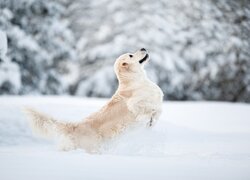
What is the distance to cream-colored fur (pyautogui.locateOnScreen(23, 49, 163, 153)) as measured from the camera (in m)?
5.37

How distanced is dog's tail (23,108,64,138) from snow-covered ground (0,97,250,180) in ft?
0.64

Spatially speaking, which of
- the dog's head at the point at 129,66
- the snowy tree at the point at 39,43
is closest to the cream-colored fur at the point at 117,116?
the dog's head at the point at 129,66

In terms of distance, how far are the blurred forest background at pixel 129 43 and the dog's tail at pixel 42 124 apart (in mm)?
10119

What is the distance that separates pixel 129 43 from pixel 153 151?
11.8m

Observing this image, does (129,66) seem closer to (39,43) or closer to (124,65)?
(124,65)

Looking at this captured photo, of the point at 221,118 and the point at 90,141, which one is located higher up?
the point at 221,118

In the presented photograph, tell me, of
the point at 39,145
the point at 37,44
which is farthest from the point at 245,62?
the point at 39,145

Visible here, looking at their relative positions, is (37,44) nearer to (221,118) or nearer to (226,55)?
(226,55)

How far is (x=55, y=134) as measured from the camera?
17.7 feet

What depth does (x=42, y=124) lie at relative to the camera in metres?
5.39

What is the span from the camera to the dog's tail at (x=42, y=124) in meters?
5.38

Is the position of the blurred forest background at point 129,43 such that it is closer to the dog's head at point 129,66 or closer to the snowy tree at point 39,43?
the snowy tree at point 39,43

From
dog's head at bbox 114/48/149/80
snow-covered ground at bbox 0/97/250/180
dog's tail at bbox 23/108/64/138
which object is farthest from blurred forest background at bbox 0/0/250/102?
dog's tail at bbox 23/108/64/138

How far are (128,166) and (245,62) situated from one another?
1376cm
